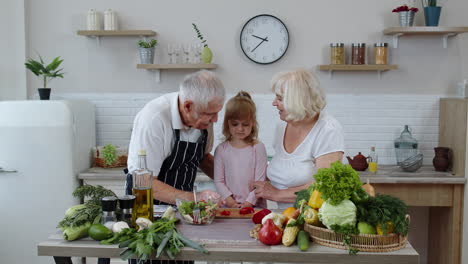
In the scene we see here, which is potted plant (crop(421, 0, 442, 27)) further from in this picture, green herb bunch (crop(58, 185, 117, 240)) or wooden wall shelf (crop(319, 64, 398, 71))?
green herb bunch (crop(58, 185, 117, 240))

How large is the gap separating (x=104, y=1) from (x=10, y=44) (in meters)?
0.97

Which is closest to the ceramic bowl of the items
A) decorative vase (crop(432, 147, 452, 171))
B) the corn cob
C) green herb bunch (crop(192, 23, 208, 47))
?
decorative vase (crop(432, 147, 452, 171))

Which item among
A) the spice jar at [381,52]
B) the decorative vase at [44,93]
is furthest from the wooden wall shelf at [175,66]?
the spice jar at [381,52]

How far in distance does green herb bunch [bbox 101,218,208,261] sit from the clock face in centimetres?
303

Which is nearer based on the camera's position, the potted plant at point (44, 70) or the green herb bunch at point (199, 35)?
the potted plant at point (44, 70)

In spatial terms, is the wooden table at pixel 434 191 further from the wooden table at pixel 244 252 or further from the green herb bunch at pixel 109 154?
the wooden table at pixel 244 252

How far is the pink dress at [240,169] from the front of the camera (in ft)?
10.2

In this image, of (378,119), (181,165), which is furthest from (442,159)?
(181,165)

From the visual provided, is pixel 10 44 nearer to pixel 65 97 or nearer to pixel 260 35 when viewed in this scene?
pixel 65 97

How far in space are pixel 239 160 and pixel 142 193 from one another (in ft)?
2.95

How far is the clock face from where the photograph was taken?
4.97 metres

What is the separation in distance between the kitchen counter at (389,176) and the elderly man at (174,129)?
1577 millimetres

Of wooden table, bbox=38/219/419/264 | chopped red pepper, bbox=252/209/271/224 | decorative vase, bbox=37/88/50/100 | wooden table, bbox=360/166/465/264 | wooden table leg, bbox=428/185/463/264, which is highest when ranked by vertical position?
decorative vase, bbox=37/88/50/100

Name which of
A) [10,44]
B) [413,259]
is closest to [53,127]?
[10,44]
